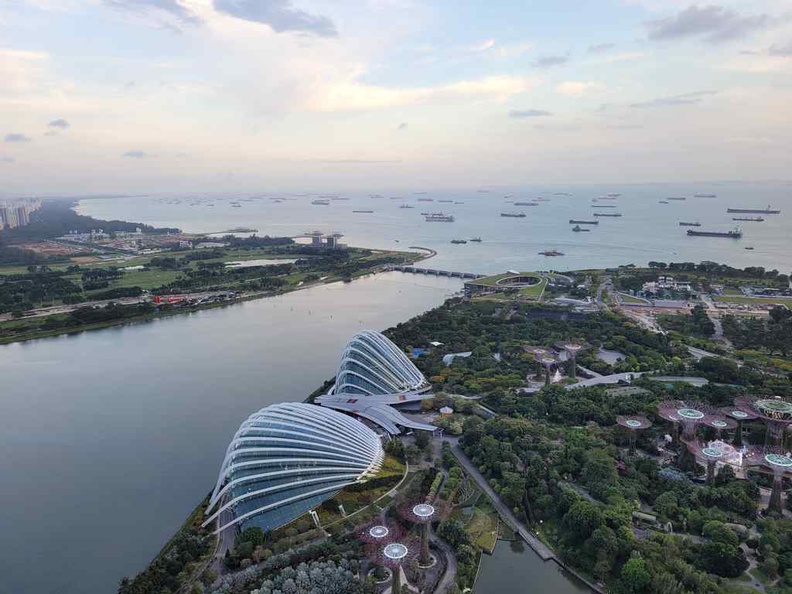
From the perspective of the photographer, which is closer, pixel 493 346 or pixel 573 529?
pixel 573 529

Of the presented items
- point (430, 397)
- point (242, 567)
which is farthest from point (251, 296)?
point (242, 567)

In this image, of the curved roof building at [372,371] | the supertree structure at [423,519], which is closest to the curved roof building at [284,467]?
the supertree structure at [423,519]

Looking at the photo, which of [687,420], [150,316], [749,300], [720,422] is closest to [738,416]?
[720,422]

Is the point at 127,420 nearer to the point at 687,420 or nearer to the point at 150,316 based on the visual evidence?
the point at 150,316

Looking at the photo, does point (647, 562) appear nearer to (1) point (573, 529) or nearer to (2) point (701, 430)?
(1) point (573, 529)

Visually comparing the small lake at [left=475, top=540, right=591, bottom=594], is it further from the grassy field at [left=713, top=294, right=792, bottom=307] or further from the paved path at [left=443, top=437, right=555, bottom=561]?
the grassy field at [left=713, top=294, right=792, bottom=307]

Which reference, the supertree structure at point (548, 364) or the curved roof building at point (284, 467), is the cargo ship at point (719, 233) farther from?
the curved roof building at point (284, 467)
